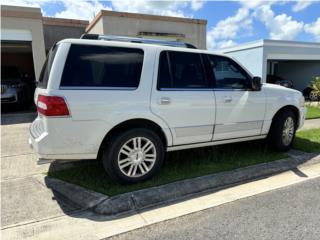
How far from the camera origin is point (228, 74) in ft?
16.5

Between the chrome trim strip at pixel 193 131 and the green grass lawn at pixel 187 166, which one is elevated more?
the chrome trim strip at pixel 193 131

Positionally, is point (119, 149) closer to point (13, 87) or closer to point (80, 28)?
point (13, 87)

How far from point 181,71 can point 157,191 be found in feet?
6.00

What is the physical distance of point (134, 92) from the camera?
404cm

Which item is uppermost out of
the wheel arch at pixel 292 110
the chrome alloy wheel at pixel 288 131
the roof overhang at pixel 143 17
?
the roof overhang at pixel 143 17

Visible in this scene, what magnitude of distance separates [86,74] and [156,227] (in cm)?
207

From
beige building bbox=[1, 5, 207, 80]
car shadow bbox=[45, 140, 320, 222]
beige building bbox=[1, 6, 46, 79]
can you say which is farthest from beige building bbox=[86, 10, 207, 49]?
car shadow bbox=[45, 140, 320, 222]

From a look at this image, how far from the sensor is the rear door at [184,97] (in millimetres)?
4266

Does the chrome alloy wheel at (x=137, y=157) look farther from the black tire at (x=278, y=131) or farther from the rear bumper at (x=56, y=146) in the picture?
the black tire at (x=278, y=131)

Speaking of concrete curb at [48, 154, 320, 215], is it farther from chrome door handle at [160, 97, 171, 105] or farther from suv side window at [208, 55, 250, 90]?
suv side window at [208, 55, 250, 90]

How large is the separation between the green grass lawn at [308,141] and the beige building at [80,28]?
6942 mm

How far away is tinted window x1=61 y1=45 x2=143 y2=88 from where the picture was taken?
3.74 metres

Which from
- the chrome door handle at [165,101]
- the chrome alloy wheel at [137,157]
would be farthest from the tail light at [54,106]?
the chrome door handle at [165,101]

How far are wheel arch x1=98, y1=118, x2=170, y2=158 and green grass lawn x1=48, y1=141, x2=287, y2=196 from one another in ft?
1.59
